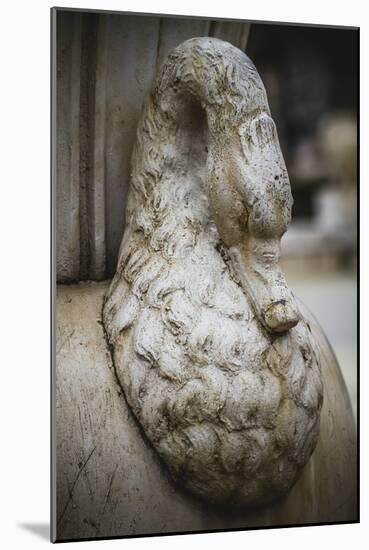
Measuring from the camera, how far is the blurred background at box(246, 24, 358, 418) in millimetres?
4070

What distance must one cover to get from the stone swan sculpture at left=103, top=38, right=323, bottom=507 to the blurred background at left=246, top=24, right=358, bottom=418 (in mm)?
369

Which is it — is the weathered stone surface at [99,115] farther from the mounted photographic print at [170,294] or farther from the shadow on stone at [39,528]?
the shadow on stone at [39,528]

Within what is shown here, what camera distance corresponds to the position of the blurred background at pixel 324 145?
13.4 feet

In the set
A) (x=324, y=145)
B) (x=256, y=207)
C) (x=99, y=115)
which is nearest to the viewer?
(x=256, y=207)

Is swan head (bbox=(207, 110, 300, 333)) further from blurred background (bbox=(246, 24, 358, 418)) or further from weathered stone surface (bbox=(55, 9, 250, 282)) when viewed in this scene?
blurred background (bbox=(246, 24, 358, 418))

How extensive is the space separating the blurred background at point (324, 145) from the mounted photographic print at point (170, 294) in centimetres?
26

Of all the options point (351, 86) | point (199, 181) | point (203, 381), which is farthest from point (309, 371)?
point (351, 86)

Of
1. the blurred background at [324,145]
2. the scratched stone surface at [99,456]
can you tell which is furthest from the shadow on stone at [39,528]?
the blurred background at [324,145]

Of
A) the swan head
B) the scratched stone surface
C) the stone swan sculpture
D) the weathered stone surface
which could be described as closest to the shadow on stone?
the scratched stone surface

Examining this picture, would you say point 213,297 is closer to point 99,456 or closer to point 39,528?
point 99,456

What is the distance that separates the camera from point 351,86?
13.5 feet

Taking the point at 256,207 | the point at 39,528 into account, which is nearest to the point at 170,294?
the point at 256,207

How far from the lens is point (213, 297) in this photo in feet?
12.0

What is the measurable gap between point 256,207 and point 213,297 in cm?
30
